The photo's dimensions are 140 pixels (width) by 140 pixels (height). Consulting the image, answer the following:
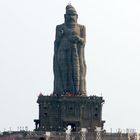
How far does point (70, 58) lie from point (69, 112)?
6.68 metres

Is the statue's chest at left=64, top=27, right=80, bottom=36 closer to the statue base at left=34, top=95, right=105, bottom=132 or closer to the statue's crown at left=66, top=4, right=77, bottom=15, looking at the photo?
the statue's crown at left=66, top=4, right=77, bottom=15

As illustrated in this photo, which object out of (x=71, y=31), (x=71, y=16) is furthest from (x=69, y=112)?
(x=71, y=16)

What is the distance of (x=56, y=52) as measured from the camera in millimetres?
74250

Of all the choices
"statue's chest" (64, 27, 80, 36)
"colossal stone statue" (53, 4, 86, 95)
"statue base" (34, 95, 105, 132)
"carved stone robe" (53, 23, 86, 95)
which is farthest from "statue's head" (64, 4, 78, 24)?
"statue base" (34, 95, 105, 132)

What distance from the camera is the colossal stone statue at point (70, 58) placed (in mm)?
72625

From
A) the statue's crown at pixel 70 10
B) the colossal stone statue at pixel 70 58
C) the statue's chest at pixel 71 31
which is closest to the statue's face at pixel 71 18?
the colossal stone statue at pixel 70 58

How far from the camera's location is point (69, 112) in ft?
234

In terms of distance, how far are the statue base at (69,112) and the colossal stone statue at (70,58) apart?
4.64ft

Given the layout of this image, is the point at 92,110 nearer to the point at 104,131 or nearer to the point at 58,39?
the point at 104,131

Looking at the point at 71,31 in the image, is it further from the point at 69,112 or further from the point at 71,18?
the point at 69,112

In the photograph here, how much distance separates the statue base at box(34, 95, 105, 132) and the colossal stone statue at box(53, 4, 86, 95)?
55.7 inches

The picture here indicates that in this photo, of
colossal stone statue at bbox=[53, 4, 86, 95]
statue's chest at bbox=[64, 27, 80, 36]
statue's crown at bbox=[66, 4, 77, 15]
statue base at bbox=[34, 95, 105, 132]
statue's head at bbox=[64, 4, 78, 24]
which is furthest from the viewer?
statue's crown at bbox=[66, 4, 77, 15]

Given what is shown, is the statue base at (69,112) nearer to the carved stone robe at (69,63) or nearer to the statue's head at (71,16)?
the carved stone robe at (69,63)

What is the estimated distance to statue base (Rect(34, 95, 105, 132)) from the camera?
70.9m
